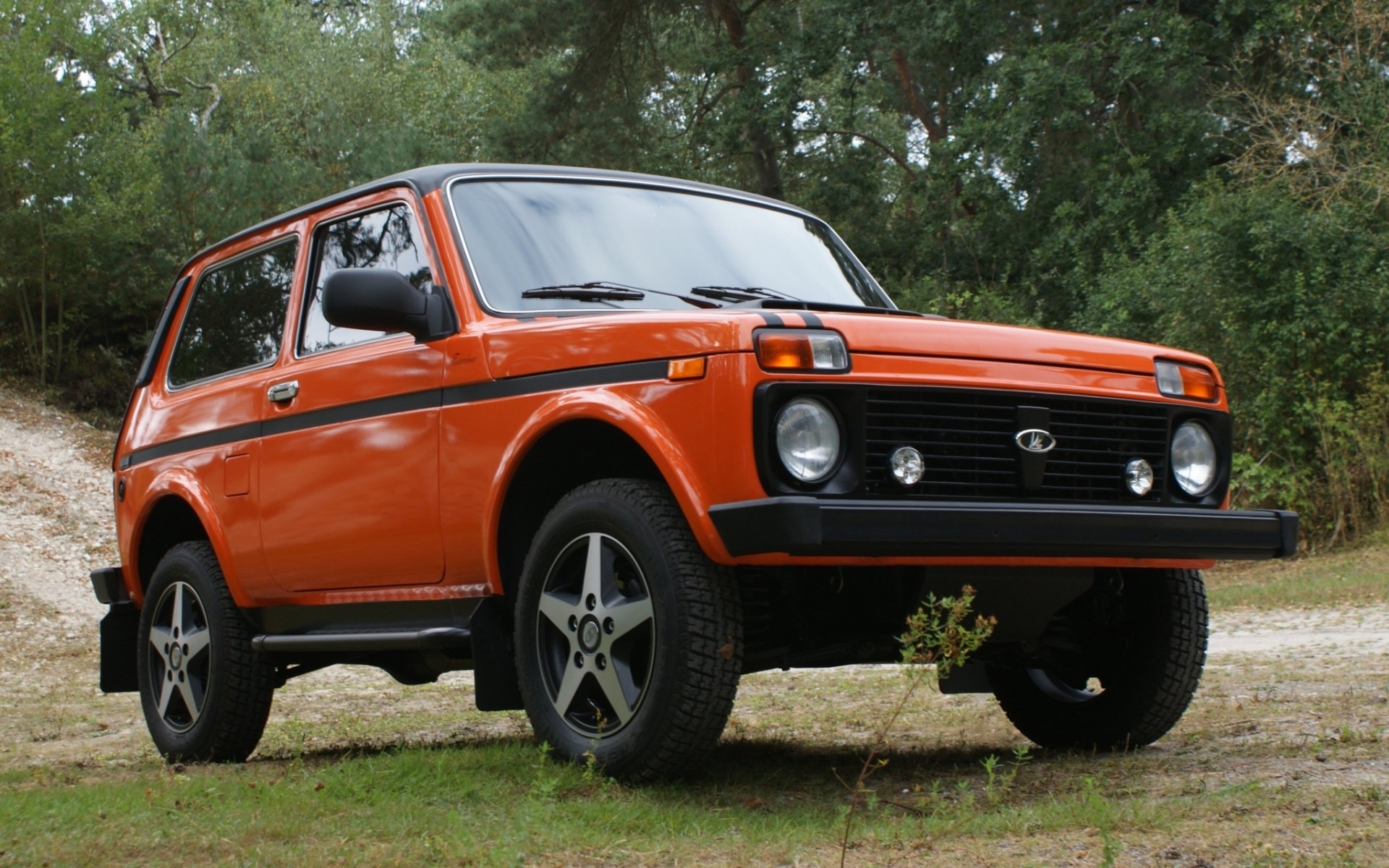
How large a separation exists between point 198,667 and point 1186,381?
4009 millimetres

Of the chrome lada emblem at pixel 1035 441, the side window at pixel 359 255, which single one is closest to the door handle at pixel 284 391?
the side window at pixel 359 255

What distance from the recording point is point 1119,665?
5465mm

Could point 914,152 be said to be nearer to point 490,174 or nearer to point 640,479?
point 490,174

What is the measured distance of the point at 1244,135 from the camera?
25641 millimetres

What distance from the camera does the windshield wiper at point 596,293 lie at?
5.05 meters

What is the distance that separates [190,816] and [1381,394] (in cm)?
1713

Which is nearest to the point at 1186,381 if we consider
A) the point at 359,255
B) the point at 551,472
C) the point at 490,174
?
the point at 551,472

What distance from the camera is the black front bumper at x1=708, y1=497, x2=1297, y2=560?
154 inches

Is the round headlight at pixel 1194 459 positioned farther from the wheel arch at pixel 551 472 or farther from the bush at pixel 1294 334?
the bush at pixel 1294 334


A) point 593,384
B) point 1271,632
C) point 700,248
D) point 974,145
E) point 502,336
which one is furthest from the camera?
point 974,145

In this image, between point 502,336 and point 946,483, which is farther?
point 502,336

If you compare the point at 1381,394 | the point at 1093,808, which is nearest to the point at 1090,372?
the point at 1093,808

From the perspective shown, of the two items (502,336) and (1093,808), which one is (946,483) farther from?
(502,336)

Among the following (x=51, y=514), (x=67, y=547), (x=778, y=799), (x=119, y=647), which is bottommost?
(x=67, y=547)
